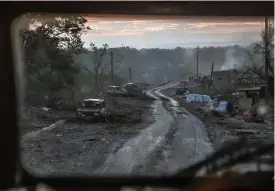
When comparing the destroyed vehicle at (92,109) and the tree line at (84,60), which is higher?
the tree line at (84,60)

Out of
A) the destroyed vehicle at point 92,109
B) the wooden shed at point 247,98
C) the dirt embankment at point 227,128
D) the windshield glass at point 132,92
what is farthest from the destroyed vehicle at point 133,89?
the wooden shed at point 247,98

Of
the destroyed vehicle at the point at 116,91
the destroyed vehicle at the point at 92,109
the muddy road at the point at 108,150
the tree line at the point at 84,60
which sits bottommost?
the muddy road at the point at 108,150

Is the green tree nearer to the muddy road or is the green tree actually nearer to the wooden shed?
the muddy road

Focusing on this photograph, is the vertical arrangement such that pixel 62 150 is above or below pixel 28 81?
below

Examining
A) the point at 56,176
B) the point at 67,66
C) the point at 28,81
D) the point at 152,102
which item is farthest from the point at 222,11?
the point at 56,176

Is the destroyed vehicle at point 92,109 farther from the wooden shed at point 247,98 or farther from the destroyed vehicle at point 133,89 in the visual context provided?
the wooden shed at point 247,98

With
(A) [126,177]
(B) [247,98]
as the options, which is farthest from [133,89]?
(B) [247,98]

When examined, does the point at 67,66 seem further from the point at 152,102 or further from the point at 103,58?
the point at 152,102

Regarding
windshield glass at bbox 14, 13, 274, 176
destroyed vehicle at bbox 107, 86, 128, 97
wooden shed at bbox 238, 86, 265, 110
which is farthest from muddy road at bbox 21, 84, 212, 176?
wooden shed at bbox 238, 86, 265, 110
